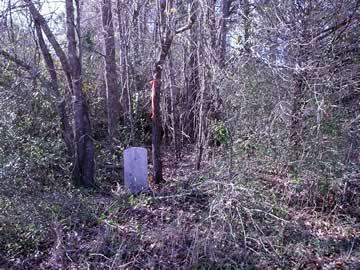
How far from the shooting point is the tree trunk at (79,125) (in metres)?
6.48

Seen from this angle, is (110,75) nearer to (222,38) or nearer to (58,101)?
(58,101)

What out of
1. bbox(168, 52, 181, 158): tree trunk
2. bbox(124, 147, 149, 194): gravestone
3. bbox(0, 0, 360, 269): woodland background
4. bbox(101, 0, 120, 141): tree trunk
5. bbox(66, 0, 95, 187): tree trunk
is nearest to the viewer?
bbox(0, 0, 360, 269): woodland background

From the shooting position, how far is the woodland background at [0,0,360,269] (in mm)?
4688

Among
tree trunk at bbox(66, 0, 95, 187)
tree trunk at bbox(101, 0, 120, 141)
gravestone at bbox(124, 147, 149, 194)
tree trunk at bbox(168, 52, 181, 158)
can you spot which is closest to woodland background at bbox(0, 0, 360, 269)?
tree trunk at bbox(66, 0, 95, 187)

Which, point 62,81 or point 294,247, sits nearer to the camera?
point 294,247

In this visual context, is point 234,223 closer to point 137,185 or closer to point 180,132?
point 137,185

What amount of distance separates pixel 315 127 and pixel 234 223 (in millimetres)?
1935

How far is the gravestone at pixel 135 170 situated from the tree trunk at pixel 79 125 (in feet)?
2.72

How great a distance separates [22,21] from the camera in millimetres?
7156

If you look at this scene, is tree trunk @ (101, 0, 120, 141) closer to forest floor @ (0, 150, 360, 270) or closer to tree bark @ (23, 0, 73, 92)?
tree bark @ (23, 0, 73, 92)

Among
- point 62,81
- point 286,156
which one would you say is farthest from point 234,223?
point 62,81

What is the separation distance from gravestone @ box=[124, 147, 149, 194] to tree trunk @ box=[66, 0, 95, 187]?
2.72 feet

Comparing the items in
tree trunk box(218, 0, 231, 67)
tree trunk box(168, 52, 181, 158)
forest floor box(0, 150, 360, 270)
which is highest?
tree trunk box(218, 0, 231, 67)

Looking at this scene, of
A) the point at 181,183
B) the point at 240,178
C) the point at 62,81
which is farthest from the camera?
the point at 62,81
